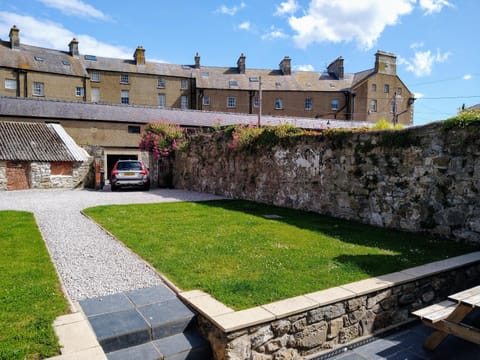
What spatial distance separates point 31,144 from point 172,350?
18698mm

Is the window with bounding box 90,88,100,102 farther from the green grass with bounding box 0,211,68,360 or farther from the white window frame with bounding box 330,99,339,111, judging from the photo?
the green grass with bounding box 0,211,68,360

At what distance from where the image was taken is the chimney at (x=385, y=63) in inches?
1547

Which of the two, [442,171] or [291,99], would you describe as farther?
[291,99]

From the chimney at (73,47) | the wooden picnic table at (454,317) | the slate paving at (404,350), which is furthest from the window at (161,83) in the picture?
the wooden picnic table at (454,317)

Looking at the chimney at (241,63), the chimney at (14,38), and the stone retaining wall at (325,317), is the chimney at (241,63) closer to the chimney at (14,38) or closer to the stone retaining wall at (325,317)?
the chimney at (14,38)

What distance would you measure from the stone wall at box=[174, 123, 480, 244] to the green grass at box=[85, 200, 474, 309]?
17.1 inches

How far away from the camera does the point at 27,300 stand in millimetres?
3373

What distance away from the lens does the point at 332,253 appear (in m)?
5.11

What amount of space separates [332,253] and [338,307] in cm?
168

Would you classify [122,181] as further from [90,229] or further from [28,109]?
[28,109]

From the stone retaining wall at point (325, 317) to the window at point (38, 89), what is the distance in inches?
1463

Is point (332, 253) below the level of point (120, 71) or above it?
below

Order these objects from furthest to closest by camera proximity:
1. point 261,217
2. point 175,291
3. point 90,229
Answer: point 261,217, point 90,229, point 175,291

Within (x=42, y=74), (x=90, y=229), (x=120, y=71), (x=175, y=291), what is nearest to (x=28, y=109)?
(x=42, y=74)
